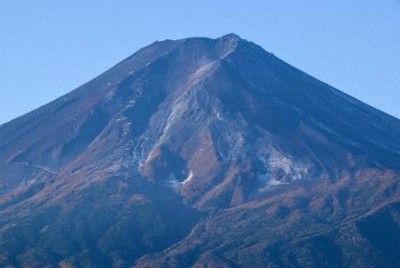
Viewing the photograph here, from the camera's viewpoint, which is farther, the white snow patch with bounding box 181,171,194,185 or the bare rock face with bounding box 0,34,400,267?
the white snow patch with bounding box 181,171,194,185

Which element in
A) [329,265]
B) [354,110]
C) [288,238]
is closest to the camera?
[329,265]

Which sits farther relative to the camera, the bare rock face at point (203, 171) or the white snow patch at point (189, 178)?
the white snow patch at point (189, 178)

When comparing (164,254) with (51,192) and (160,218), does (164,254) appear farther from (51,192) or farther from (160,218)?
(51,192)

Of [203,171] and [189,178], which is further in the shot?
[203,171]

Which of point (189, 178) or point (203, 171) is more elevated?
point (203, 171)

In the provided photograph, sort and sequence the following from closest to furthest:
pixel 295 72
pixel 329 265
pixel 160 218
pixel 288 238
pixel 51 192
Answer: pixel 329 265 → pixel 288 238 → pixel 160 218 → pixel 51 192 → pixel 295 72

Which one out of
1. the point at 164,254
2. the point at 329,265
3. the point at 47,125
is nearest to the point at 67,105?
the point at 47,125

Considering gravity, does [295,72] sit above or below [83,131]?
above

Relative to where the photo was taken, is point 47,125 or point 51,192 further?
point 47,125
